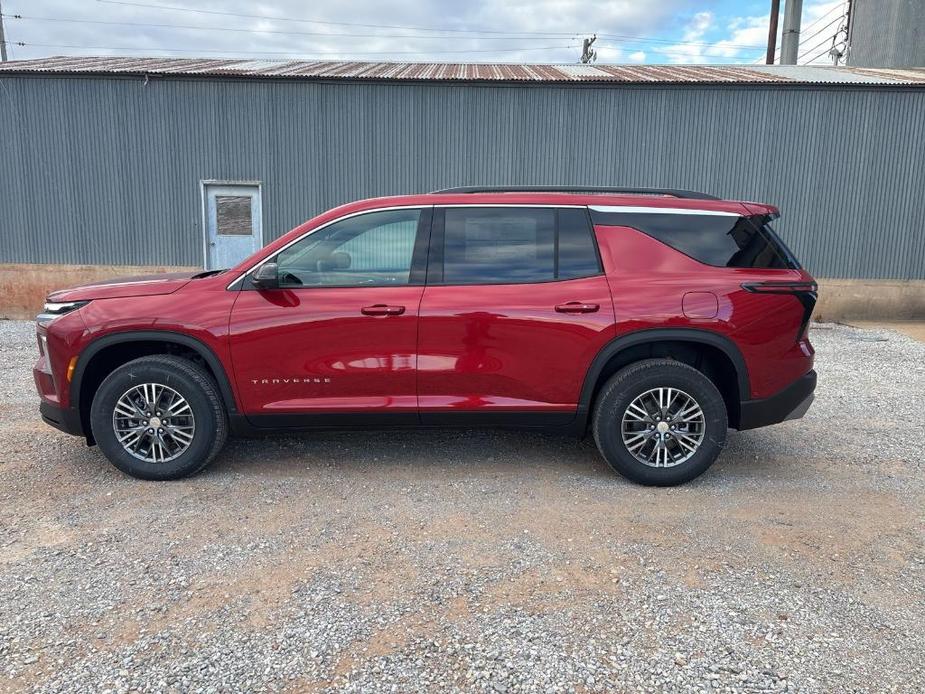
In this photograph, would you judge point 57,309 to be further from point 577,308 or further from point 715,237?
point 715,237

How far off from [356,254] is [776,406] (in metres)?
2.83

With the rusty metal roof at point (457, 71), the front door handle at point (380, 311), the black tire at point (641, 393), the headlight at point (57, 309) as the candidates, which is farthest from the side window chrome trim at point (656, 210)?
the rusty metal roof at point (457, 71)

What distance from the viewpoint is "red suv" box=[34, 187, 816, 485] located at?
3975mm

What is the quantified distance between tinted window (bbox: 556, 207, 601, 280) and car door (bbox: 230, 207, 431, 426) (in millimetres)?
868

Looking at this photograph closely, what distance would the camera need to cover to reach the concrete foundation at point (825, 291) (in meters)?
11.5

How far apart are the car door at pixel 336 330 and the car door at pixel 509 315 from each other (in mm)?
150

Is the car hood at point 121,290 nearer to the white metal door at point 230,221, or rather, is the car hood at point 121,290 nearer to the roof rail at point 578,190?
the roof rail at point 578,190

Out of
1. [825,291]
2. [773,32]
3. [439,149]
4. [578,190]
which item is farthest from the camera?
[773,32]

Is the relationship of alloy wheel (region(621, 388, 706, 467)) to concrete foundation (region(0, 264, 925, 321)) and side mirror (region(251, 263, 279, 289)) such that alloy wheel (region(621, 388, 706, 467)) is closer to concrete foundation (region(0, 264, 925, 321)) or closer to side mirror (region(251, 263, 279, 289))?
side mirror (region(251, 263, 279, 289))

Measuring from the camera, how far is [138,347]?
13.6 ft

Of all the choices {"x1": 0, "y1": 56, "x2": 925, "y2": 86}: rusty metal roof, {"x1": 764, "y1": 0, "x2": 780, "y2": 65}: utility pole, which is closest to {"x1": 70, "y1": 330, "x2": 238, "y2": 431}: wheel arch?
{"x1": 0, "y1": 56, "x2": 925, "y2": 86}: rusty metal roof

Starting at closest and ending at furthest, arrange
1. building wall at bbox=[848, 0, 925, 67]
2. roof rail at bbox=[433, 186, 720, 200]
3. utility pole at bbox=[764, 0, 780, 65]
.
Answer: roof rail at bbox=[433, 186, 720, 200], building wall at bbox=[848, 0, 925, 67], utility pole at bbox=[764, 0, 780, 65]

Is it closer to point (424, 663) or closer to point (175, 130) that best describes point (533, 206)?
point (424, 663)

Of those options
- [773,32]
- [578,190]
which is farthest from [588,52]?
[578,190]
